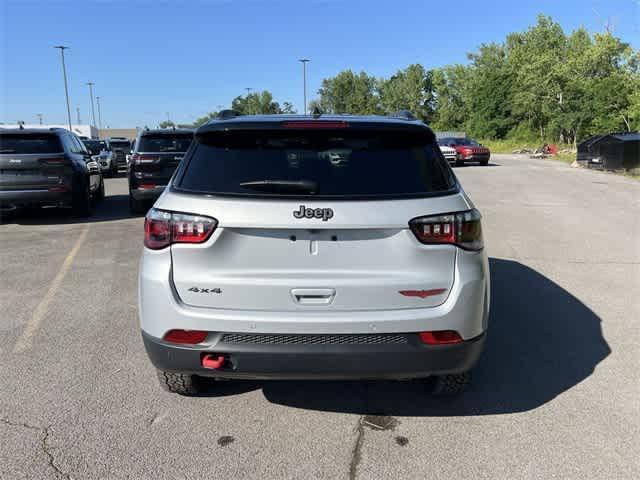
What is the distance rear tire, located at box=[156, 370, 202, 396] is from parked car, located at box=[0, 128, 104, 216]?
26.2 feet

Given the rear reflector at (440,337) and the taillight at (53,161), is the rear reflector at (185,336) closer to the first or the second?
the rear reflector at (440,337)

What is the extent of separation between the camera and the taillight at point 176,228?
282 centimetres

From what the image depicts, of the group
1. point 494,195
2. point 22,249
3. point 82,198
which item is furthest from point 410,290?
point 494,195

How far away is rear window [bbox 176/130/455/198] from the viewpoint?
289 cm

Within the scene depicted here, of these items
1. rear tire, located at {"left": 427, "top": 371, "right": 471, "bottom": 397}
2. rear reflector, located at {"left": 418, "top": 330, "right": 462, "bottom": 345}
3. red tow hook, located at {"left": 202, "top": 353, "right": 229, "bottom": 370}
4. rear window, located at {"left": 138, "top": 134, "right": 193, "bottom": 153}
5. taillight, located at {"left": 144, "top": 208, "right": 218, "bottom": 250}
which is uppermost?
rear window, located at {"left": 138, "top": 134, "right": 193, "bottom": 153}

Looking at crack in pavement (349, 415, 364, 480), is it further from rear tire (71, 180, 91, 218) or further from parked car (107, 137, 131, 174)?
parked car (107, 137, 131, 174)

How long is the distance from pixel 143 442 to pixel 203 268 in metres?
1.04

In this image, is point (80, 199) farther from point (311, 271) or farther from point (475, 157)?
point (475, 157)

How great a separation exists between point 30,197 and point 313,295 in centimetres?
900

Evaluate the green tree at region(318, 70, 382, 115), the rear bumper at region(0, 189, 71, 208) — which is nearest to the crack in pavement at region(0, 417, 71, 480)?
the rear bumper at region(0, 189, 71, 208)

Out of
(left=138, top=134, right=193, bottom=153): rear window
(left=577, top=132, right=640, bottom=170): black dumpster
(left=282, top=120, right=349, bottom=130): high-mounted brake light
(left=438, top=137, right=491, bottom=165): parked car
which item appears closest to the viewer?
(left=282, top=120, right=349, bottom=130): high-mounted brake light

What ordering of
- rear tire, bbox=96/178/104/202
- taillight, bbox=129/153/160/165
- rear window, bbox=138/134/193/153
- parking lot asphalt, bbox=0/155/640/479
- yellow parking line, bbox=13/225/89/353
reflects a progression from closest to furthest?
parking lot asphalt, bbox=0/155/640/479 < yellow parking line, bbox=13/225/89/353 < taillight, bbox=129/153/160/165 < rear window, bbox=138/134/193/153 < rear tire, bbox=96/178/104/202

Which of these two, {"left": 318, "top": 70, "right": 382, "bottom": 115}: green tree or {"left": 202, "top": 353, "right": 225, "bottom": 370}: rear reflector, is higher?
{"left": 318, "top": 70, "right": 382, "bottom": 115}: green tree

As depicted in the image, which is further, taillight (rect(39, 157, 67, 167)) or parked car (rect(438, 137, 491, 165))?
parked car (rect(438, 137, 491, 165))
